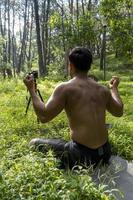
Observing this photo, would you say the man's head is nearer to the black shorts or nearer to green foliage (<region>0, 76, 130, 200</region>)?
the black shorts

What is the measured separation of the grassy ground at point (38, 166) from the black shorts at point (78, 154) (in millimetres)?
179

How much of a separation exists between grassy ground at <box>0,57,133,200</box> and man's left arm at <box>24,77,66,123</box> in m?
0.44

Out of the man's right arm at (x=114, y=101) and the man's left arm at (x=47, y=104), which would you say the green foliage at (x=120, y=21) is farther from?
the man's left arm at (x=47, y=104)

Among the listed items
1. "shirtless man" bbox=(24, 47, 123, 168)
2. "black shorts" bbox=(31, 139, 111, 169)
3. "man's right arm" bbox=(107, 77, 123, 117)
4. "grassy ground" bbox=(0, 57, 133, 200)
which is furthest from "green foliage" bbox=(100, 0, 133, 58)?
"black shorts" bbox=(31, 139, 111, 169)

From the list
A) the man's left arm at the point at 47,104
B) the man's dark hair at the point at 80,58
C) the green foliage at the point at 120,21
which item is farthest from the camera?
the green foliage at the point at 120,21

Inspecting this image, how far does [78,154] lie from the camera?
514 cm

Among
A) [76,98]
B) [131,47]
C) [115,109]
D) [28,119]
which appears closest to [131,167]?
[115,109]

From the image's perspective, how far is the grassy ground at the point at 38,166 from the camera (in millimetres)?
3670

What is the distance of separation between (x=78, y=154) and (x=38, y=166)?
1004 mm

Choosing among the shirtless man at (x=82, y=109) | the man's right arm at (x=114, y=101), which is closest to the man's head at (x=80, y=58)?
the shirtless man at (x=82, y=109)

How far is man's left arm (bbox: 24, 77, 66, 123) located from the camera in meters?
4.87

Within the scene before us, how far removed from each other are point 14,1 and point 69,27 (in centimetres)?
2871

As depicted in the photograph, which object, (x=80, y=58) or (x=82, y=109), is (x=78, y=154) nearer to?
(x=82, y=109)

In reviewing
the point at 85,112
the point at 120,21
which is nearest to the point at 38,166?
the point at 85,112
